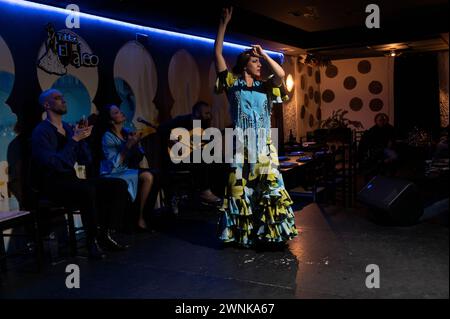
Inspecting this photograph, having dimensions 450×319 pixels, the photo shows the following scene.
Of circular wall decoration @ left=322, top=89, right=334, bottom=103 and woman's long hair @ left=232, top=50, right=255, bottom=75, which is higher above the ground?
circular wall decoration @ left=322, top=89, right=334, bottom=103

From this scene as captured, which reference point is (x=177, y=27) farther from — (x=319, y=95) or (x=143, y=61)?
(x=319, y=95)

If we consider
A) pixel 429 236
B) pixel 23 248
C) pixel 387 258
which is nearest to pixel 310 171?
pixel 429 236

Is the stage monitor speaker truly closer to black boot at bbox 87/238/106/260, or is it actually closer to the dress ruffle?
the dress ruffle

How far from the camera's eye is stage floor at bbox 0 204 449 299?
2.94 metres

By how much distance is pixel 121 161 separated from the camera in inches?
181

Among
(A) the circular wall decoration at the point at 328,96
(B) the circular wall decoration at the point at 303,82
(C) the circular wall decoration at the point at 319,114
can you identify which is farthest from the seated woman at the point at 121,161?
(A) the circular wall decoration at the point at 328,96

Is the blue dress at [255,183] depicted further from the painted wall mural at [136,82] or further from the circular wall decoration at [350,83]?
the circular wall decoration at [350,83]

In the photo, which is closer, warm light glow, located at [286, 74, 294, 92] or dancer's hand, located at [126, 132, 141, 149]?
dancer's hand, located at [126, 132, 141, 149]

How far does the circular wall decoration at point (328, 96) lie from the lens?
37.8ft

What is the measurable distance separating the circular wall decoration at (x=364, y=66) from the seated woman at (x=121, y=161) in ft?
25.9

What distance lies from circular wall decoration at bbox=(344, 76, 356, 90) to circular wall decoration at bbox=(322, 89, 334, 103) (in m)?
0.39

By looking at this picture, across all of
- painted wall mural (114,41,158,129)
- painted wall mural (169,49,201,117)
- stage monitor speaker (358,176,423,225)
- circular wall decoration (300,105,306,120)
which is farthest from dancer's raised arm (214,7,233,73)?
circular wall decoration (300,105,306,120)

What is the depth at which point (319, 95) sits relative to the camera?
11.5 meters
